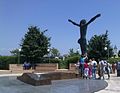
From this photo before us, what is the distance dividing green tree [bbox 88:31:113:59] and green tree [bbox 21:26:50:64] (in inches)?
294

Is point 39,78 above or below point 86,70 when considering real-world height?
below

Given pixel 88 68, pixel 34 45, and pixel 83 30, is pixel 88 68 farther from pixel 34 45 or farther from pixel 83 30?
pixel 34 45

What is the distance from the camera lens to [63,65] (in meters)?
42.8

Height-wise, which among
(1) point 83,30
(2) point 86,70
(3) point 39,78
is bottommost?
(3) point 39,78

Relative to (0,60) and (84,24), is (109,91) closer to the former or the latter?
(84,24)

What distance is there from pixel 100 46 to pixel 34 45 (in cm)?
1079

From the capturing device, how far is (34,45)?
159ft

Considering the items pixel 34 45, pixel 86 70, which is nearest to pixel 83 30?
pixel 86 70

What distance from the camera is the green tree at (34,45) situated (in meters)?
47.9

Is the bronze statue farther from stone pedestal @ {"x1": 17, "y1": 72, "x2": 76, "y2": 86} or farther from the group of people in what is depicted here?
stone pedestal @ {"x1": 17, "y1": 72, "x2": 76, "y2": 86}

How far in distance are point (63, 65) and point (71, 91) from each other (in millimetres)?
28888

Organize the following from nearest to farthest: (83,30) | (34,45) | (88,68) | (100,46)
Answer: (88,68)
(83,30)
(34,45)
(100,46)

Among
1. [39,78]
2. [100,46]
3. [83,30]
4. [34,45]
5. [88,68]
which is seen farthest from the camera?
[100,46]

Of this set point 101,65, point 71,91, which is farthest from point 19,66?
point 71,91
